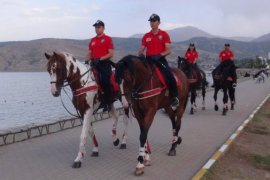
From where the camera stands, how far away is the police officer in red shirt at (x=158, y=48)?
30.0 ft

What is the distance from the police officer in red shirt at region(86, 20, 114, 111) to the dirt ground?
114 inches

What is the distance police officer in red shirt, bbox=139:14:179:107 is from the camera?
30.0 feet

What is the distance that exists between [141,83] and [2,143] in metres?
4.50

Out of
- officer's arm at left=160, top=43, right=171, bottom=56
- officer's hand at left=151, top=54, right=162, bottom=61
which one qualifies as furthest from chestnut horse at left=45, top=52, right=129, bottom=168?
officer's arm at left=160, top=43, right=171, bottom=56

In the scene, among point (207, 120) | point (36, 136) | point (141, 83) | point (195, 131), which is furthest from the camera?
point (207, 120)

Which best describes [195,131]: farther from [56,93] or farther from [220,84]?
[56,93]

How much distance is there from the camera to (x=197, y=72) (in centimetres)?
1738

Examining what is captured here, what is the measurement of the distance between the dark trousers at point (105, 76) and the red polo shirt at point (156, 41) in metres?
1.02

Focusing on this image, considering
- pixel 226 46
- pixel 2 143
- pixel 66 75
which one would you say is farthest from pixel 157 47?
pixel 226 46

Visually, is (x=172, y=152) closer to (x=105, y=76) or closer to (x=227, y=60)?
(x=105, y=76)

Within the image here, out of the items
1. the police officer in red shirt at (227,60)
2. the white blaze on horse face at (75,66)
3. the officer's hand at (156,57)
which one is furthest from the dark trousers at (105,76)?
the police officer in red shirt at (227,60)

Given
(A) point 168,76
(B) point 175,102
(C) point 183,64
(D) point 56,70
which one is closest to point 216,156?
(B) point 175,102

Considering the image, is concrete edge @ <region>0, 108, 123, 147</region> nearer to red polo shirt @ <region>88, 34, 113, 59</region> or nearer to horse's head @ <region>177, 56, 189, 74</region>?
red polo shirt @ <region>88, 34, 113, 59</region>

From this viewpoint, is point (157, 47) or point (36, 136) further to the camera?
point (36, 136)
